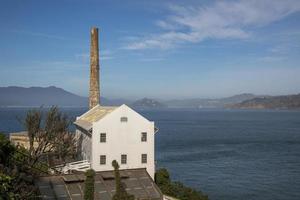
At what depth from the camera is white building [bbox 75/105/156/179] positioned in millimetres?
37219

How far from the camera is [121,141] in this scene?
38.0m

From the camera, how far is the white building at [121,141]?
37.2 m

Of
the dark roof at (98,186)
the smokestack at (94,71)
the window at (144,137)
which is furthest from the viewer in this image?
the smokestack at (94,71)

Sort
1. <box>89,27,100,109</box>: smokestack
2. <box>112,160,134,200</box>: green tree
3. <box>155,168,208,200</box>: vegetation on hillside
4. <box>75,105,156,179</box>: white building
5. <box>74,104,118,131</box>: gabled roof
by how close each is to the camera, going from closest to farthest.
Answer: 1. <box>112,160,134,200</box>: green tree
2. <box>75,105,156,179</box>: white building
3. <box>155,168,208,200</box>: vegetation on hillside
4. <box>74,104,118,131</box>: gabled roof
5. <box>89,27,100,109</box>: smokestack

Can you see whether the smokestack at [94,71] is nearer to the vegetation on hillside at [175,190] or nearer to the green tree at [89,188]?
the vegetation on hillside at [175,190]

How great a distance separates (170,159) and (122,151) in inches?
1492

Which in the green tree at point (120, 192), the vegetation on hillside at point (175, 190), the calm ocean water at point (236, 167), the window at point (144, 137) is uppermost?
the window at point (144, 137)

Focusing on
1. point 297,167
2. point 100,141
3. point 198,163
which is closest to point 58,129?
point 100,141

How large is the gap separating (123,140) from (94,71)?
2796 centimetres

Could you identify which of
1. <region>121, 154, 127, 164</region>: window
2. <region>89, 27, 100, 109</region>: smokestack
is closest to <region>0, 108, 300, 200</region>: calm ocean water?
<region>121, 154, 127, 164</region>: window

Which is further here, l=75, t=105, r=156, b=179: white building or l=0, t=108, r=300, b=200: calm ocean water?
l=0, t=108, r=300, b=200: calm ocean water

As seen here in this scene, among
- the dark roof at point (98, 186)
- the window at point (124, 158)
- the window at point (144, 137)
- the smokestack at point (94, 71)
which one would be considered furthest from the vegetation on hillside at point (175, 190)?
the smokestack at point (94, 71)

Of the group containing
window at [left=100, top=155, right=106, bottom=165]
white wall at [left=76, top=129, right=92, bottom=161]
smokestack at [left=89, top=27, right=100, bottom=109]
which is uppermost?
smokestack at [left=89, top=27, right=100, bottom=109]

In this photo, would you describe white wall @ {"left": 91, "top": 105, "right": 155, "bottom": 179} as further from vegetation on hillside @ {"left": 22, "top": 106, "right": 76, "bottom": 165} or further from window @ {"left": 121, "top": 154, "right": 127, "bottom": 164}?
vegetation on hillside @ {"left": 22, "top": 106, "right": 76, "bottom": 165}
